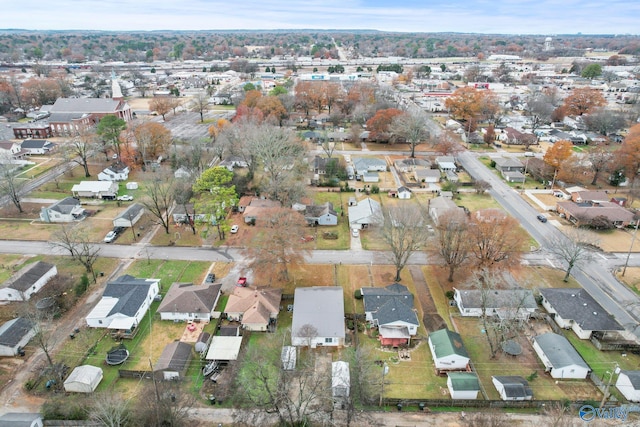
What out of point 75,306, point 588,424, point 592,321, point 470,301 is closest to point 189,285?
point 75,306

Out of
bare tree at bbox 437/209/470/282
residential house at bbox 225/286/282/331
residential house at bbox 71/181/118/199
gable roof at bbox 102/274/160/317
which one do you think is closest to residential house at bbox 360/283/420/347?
bare tree at bbox 437/209/470/282

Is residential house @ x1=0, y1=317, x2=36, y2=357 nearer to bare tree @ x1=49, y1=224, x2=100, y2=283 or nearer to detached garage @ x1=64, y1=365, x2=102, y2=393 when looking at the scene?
detached garage @ x1=64, y1=365, x2=102, y2=393

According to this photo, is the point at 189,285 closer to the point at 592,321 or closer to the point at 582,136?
the point at 592,321

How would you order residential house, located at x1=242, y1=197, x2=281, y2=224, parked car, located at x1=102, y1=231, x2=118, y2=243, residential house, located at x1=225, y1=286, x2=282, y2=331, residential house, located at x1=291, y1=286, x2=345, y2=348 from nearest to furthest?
1. residential house, located at x1=291, y1=286, x2=345, y2=348
2. residential house, located at x1=225, y1=286, x2=282, y2=331
3. parked car, located at x1=102, y1=231, x2=118, y2=243
4. residential house, located at x1=242, y1=197, x2=281, y2=224

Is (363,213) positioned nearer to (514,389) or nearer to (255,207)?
(255,207)

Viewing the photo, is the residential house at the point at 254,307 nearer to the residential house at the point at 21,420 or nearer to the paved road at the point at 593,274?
the residential house at the point at 21,420

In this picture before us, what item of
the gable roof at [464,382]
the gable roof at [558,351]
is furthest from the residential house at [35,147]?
the gable roof at [558,351]

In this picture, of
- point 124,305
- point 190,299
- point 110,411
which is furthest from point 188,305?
point 110,411
